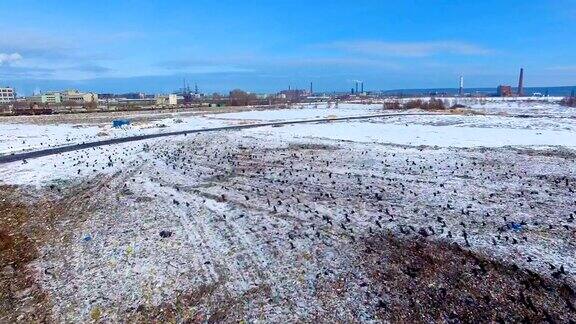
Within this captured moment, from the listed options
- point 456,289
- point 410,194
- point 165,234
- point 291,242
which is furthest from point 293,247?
point 410,194

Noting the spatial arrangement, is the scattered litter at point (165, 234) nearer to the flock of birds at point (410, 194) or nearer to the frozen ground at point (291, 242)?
the frozen ground at point (291, 242)

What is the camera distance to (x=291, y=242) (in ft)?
29.2

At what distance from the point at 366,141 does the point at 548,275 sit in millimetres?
19407

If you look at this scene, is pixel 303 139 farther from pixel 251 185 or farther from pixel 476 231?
pixel 476 231

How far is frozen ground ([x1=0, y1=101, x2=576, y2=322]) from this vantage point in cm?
651

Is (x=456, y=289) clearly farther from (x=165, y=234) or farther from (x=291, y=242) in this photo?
(x=165, y=234)

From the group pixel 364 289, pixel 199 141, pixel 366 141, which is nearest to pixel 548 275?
pixel 364 289

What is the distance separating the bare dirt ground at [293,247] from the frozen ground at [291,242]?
0.03 m

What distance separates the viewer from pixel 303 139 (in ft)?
89.8

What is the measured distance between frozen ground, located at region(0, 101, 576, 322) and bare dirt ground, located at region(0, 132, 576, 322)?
3cm

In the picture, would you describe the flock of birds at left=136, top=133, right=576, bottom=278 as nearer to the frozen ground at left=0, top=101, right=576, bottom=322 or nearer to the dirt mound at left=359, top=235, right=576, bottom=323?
the frozen ground at left=0, top=101, right=576, bottom=322

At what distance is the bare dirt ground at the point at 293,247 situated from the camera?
255 inches

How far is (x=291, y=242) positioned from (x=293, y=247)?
10.2 inches

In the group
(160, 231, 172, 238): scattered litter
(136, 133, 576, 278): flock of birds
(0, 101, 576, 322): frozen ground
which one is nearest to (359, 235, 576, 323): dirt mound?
(0, 101, 576, 322): frozen ground
